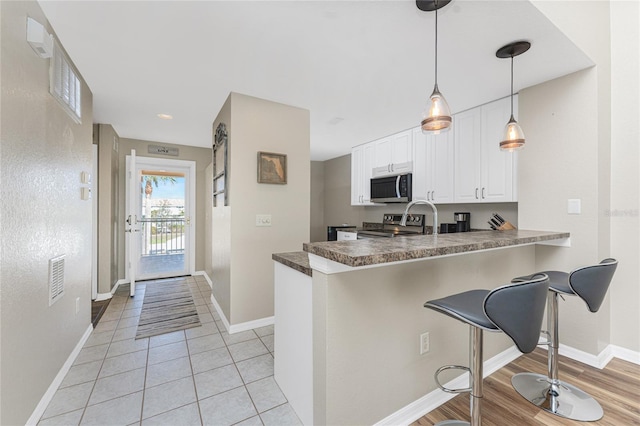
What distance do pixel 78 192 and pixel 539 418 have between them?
12.0ft

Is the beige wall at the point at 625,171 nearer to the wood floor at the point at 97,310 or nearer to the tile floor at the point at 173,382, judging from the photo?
the tile floor at the point at 173,382

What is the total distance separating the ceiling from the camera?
1.60 m

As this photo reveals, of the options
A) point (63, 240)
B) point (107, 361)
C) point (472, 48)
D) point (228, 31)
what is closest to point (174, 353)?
point (107, 361)

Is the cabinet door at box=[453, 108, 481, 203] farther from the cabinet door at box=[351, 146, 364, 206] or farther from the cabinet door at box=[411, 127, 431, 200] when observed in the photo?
the cabinet door at box=[351, 146, 364, 206]

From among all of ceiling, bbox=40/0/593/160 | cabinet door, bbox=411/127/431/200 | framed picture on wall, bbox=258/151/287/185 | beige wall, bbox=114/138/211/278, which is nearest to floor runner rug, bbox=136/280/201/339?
beige wall, bbox=114/138/211/278

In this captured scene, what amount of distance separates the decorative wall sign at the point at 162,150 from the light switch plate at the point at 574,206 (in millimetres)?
5323

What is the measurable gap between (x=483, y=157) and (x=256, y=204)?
251 cm

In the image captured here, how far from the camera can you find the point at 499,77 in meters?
2.34

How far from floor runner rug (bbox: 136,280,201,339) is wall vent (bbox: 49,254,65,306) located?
968 millimetres

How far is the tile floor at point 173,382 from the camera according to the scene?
62.2 inches

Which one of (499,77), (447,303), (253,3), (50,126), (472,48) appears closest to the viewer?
(447,303)

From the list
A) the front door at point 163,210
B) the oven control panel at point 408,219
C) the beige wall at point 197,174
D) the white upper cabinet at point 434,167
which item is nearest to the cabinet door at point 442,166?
the white upper cabinet at point 434,167

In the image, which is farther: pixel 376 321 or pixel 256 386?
pixel 256 386

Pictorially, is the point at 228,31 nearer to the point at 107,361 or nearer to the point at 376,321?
the point at 376,321
